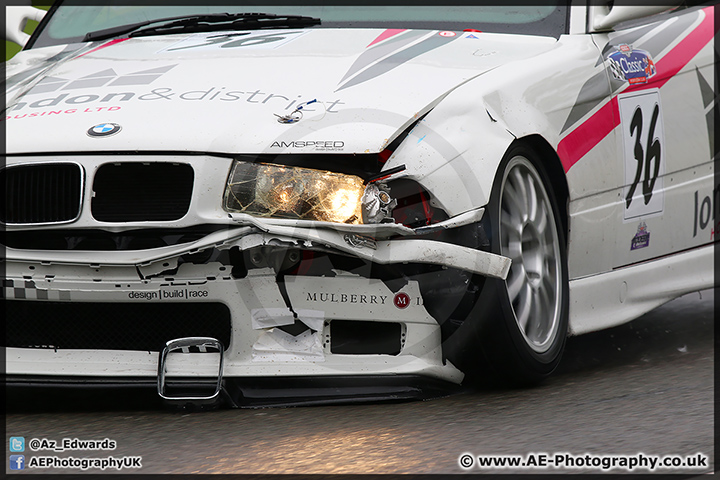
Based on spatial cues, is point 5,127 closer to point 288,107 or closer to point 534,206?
point 288,107

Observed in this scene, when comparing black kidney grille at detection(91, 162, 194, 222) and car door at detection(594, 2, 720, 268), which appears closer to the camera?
black kidney grille at detection(91, 162, 194, 222)

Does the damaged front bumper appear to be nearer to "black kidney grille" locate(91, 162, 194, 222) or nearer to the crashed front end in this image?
the crashed front end

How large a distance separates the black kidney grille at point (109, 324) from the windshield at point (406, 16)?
5.18ft

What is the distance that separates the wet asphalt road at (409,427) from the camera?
11.0 ft

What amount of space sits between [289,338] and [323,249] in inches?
14.6

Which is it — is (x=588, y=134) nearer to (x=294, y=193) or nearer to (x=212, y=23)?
(x=294, y=193)

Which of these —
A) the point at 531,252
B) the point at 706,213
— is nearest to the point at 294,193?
the point at 531,252

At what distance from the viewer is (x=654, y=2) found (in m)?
5.10

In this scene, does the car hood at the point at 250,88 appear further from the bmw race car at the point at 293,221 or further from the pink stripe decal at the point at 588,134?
the pink stripe decal at the point at 588,134

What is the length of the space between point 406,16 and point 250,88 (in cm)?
106

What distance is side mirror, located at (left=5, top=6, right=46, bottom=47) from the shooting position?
5980 millimetres

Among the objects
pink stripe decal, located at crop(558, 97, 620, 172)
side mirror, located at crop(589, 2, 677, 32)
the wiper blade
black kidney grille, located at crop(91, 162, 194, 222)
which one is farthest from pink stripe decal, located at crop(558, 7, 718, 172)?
black kidney grille, located at crop(91, 162, 194, 222)

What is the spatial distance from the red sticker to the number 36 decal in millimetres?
1451

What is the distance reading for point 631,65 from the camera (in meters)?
4.98
